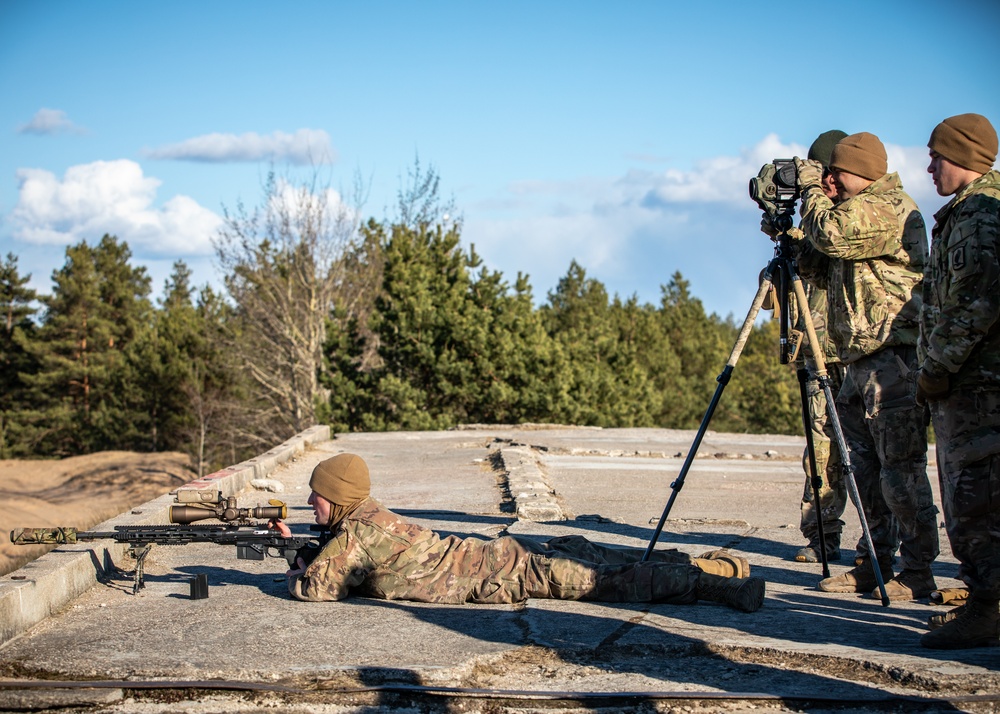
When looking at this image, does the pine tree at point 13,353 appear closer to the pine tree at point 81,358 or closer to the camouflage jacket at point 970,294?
the pine tree at point 81,358

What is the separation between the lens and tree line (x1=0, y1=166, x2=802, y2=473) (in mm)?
23047

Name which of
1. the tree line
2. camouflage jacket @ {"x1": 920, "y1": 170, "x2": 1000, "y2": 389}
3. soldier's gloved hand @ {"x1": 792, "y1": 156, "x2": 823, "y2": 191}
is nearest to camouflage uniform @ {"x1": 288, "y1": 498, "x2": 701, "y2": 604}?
camouflage jacket @ {"x1": 920, "y1": 170, "x2": 1000, "y2": 389}

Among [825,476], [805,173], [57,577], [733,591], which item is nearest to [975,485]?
[733,591]

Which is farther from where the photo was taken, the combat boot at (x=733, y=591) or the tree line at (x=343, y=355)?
the tree line at (x=343, y=355)

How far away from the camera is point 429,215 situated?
39406 millimetres

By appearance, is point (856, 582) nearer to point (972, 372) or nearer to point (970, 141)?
point (972, 372)

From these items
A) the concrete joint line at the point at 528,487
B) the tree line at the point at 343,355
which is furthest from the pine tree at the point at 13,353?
the concrete joint line at the point at 528,487

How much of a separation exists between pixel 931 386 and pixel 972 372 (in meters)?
0.16

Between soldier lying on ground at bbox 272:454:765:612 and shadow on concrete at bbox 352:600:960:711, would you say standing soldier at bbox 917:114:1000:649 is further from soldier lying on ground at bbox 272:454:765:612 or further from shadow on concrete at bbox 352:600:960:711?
soldier lying on ground at bbox 272:454:765:612

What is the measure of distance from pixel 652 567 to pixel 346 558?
1449 mm

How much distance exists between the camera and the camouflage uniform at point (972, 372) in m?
3.97

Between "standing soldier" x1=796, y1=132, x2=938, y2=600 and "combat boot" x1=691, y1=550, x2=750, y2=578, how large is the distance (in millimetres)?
419

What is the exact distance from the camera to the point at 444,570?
4.88m

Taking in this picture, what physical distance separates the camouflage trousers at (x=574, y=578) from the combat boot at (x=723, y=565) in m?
0.18
